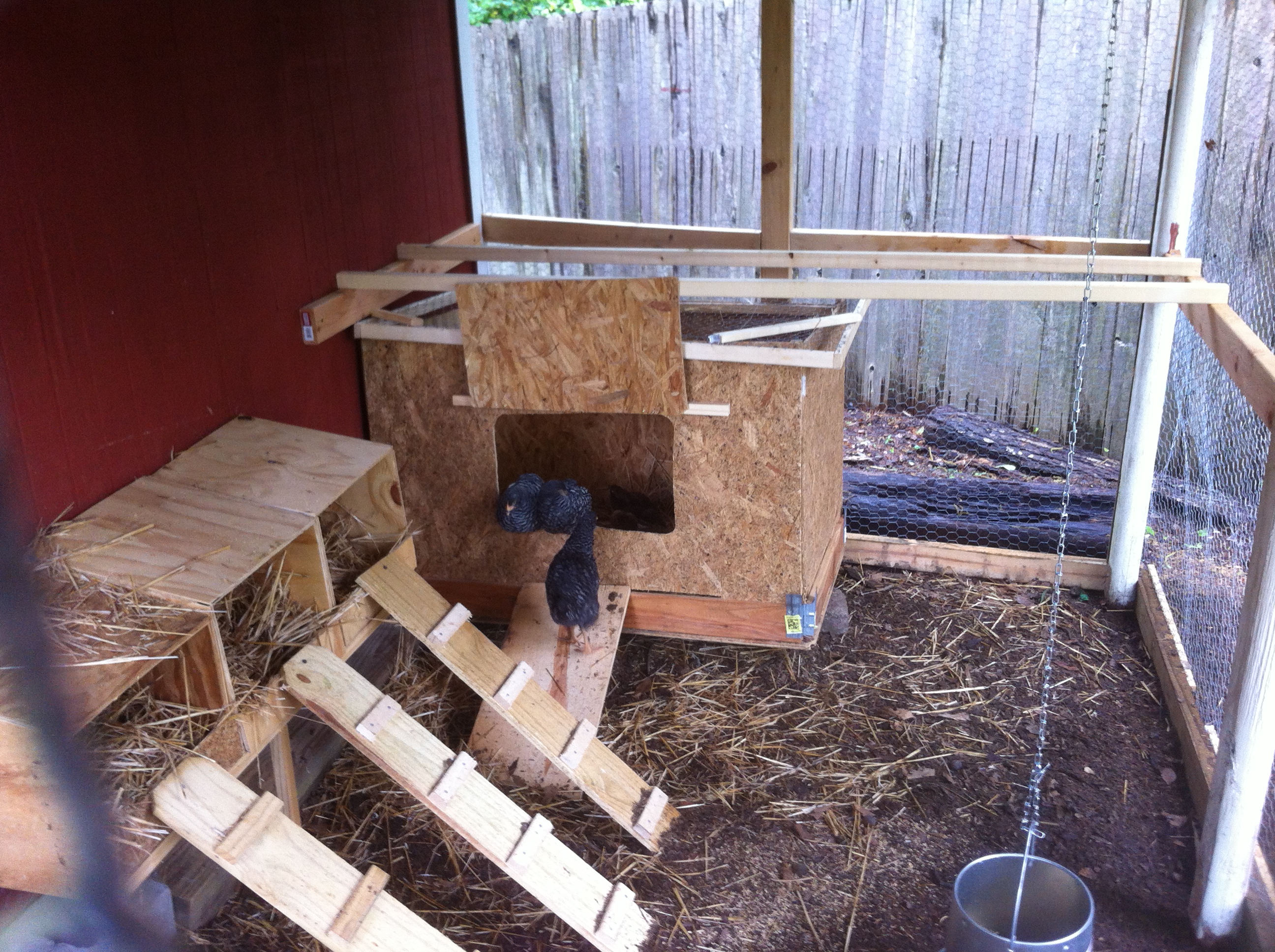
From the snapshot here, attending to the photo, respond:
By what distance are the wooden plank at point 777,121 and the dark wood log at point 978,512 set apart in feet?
3.96

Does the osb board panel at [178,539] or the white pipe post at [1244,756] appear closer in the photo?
the osb board panel at [178,539]

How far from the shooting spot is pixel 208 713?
6.43 ft

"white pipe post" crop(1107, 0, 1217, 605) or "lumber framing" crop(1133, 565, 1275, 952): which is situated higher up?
"white pipe post" crop(1107, 0, 1217, 605)

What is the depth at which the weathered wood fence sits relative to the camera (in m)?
4.54

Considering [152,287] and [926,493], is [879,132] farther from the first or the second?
[152,287]

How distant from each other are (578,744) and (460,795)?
1.36ft

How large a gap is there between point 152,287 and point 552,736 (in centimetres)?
135

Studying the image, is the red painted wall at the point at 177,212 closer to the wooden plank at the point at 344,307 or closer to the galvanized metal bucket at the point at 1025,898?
the wooden plank at the point at 344,307

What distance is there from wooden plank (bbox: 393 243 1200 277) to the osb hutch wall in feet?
0.74

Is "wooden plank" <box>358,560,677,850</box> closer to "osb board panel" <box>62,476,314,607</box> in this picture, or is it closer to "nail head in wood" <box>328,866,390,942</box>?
"osb board panel" <box>62,476,314,607</box>

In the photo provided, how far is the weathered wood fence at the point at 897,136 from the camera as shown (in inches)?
179

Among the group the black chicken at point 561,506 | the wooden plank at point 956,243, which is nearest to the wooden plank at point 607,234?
the wooden plank at point 956,243

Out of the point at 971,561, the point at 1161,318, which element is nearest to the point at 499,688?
the point at 971,561

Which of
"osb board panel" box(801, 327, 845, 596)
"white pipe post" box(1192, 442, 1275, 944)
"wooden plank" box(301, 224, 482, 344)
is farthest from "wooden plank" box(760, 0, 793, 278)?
"white pipe post" box(1192, 442, 1275, 944)
